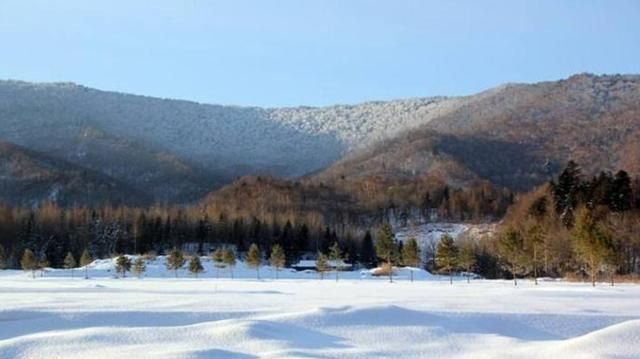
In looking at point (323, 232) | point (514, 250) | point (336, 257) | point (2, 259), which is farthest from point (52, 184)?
point (514, 250)

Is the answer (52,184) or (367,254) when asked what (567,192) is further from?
(52,184)

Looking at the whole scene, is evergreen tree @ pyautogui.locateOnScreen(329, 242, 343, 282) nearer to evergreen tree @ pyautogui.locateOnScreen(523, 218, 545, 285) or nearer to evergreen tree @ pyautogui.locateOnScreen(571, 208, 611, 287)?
evergreen tree @ pyautogui.locateOnScreen(523, 218, 545, 285)

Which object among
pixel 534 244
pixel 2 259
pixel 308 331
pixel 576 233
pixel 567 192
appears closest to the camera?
pixel 308 331

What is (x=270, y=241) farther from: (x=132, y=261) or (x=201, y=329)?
(x=201, y=329)

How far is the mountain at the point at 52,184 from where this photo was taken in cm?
16888

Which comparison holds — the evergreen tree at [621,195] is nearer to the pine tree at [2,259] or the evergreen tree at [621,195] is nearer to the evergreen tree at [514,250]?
the evergreen tree at [514,250]

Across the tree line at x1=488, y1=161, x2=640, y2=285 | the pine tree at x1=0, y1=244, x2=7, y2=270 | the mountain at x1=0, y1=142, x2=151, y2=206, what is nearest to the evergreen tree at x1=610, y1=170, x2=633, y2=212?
the tree line at x1=488, y1=161, x2=640, y2=285

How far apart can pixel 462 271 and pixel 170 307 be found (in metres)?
66.3

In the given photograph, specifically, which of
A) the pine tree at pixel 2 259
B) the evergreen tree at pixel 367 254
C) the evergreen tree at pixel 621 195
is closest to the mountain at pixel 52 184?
the pine tree at pixel 2 259

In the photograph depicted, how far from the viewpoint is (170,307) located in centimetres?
Result: 2094

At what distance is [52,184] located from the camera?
568 feet

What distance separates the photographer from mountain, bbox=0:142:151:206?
169 metres

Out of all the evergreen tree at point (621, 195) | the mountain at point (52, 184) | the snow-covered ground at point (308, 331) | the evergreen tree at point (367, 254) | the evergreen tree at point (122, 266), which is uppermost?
the mountain at point (52, 184)

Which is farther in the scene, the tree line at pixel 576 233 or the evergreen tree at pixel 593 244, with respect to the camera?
the tree line at pixel 576 233
